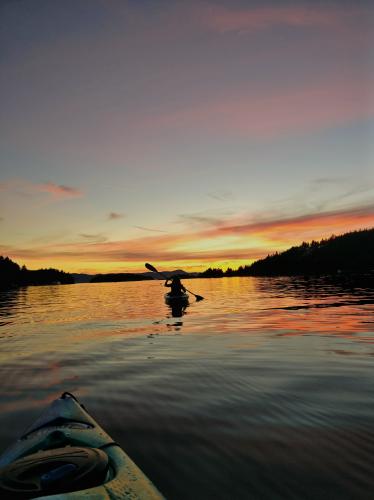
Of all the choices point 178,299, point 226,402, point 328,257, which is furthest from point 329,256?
point 226,402

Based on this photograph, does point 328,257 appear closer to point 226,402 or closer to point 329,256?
point 329,256

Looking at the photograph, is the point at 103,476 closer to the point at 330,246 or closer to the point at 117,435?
the point at 117,435

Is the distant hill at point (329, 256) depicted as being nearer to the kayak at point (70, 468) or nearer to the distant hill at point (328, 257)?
the distant hill at point (328, 257)

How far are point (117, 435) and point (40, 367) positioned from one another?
20.5 ft

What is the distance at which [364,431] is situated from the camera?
5223 millimetres

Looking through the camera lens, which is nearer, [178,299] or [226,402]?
[226,402]

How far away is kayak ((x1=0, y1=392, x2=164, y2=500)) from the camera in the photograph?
3.19m

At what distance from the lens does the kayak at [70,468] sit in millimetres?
3191

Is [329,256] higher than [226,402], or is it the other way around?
[329,256]

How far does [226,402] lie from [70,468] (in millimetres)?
4115

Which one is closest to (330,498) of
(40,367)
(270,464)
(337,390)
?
(270,464)

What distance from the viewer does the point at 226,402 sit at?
690 centimetres

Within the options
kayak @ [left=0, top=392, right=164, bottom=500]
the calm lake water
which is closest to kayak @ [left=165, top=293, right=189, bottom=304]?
the calm lake water

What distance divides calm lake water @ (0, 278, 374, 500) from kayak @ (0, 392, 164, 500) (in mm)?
748
